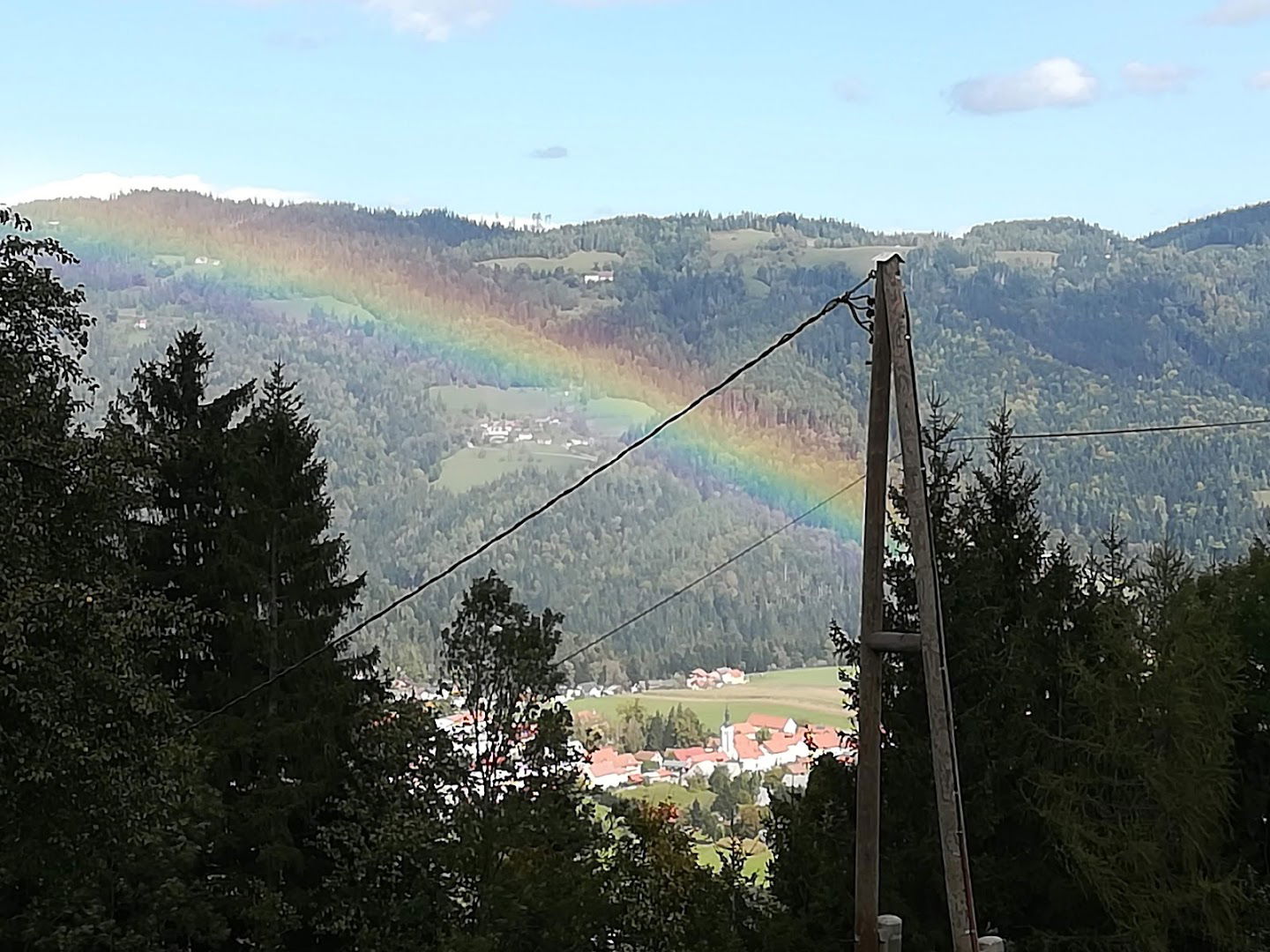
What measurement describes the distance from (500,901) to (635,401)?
14058cm

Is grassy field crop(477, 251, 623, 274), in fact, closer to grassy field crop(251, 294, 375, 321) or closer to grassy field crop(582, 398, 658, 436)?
grassy field crop(251, 294, 375, 321)

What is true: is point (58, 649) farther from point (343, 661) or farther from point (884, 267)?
point (343, 661)

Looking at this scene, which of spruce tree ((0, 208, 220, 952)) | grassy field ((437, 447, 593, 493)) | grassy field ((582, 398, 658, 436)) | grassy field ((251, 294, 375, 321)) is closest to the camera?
spruce tree ((0, 208, 220, 952))

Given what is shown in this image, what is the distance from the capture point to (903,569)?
14.1 meters

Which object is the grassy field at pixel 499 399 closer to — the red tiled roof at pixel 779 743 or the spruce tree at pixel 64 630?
the red tiled roof at pixel 779 743

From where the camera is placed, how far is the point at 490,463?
13988cm

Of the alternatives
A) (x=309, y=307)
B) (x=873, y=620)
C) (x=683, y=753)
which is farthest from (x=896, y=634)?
(x=309, y=307)

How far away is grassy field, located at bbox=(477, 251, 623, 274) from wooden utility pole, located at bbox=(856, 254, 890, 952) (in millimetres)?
180405

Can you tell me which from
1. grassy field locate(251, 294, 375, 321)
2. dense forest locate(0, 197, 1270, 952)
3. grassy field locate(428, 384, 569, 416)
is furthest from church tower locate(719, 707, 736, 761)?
grassy field locate(251, 294, 375, 321)

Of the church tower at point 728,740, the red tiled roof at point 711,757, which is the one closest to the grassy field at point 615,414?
the church tower at point 728,740

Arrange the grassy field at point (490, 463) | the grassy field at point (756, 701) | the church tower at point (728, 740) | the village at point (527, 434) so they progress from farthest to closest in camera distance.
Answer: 1. the village at point (527, 434)
2. the grassy field at point (490, 463)
3. the grassy field at point (756, 701)
4. the church tower at point (728, 740)

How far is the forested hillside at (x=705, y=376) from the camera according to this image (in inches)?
3853

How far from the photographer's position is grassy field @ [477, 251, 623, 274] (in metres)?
186

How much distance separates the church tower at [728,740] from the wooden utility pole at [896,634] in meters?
51.6
